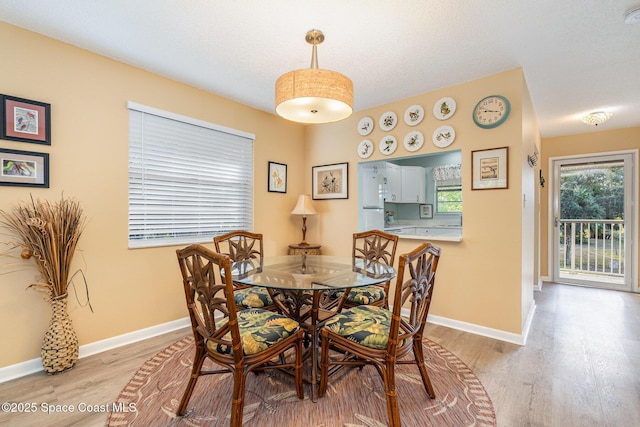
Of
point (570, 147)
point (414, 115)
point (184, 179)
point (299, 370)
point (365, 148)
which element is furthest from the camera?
point (570, 147)

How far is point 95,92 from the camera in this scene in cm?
244

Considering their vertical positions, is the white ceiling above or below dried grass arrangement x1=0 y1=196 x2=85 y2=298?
above

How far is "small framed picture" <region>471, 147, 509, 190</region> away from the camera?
2.71 metres

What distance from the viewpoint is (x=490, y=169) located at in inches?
110

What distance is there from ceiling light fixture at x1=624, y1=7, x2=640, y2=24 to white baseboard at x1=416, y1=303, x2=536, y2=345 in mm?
2442

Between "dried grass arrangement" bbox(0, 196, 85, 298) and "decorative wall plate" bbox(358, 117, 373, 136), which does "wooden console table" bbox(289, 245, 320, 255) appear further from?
"dried grass arrangement" bbox(0, 196, 85, 298)

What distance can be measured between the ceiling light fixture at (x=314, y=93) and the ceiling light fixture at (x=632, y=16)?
1.83 m

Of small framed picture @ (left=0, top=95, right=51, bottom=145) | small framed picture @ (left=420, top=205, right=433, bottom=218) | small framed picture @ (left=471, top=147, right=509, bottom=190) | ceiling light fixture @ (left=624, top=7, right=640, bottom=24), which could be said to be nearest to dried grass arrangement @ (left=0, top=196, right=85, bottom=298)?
small framed picture @ (left=0, top=95, right=51, bottom=145)

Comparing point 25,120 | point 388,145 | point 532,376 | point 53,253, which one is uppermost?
point 388,145

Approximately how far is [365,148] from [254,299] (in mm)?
2250

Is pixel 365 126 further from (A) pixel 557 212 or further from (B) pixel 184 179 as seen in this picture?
(A) pixel 557 212

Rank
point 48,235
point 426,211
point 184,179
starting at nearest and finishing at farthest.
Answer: point 48,235, point 184,179, point 426,211

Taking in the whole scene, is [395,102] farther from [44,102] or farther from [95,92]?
[44,102]

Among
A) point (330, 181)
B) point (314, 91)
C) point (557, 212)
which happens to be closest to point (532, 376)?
point (314, 91)
